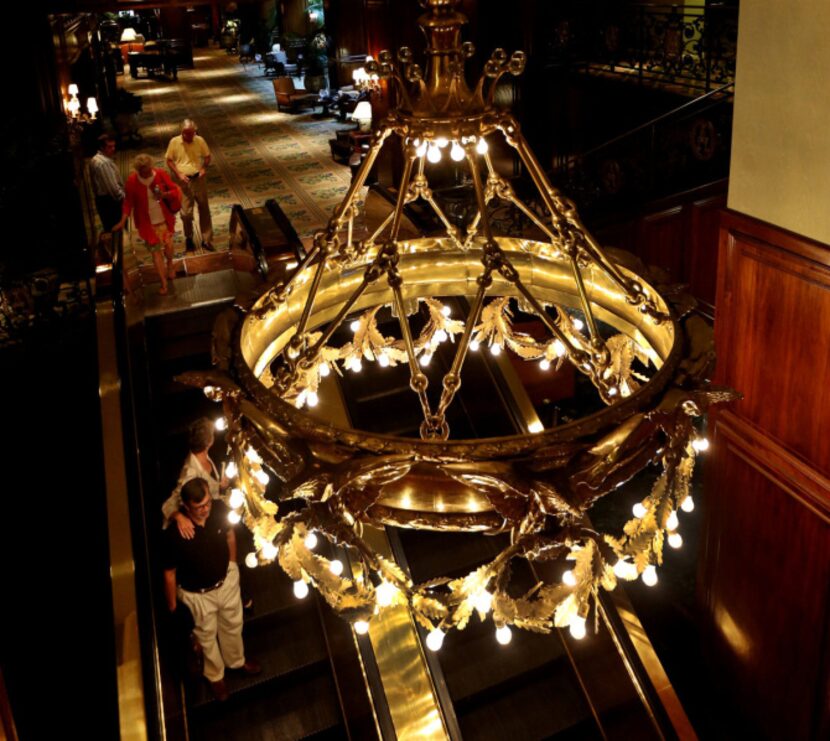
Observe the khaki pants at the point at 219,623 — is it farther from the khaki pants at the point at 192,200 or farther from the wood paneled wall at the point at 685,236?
the khaki pants at the point at 192,200

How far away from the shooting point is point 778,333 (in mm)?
4867

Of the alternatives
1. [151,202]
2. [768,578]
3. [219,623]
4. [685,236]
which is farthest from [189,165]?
[768,578]

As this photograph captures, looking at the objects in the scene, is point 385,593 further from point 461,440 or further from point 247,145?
point 247,145

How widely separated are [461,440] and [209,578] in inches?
143

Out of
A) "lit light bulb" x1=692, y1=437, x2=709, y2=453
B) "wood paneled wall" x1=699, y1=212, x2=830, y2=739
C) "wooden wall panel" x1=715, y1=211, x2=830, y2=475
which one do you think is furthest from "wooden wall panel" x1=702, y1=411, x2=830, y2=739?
"lit light bulb" x1=692, y1=437, x2=709, y2=453

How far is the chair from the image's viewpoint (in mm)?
19062

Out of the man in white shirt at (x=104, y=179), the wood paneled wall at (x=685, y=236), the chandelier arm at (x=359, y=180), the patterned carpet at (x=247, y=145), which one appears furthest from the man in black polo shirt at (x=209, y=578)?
the patterned carpet at (x=247, y=145)

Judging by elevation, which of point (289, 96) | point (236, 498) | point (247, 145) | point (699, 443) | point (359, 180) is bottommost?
point (247, 145)

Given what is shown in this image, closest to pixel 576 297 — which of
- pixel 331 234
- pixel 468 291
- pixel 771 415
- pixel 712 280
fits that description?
pixel 468 291

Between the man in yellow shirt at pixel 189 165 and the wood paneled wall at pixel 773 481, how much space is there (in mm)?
5849

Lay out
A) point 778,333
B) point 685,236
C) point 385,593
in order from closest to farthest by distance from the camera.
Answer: point 385,593
point 778,333
point 685,236

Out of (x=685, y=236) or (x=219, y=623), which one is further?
(x=685, y=236)

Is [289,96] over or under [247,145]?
over

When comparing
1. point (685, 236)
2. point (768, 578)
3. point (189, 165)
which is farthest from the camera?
point (189, 165)
